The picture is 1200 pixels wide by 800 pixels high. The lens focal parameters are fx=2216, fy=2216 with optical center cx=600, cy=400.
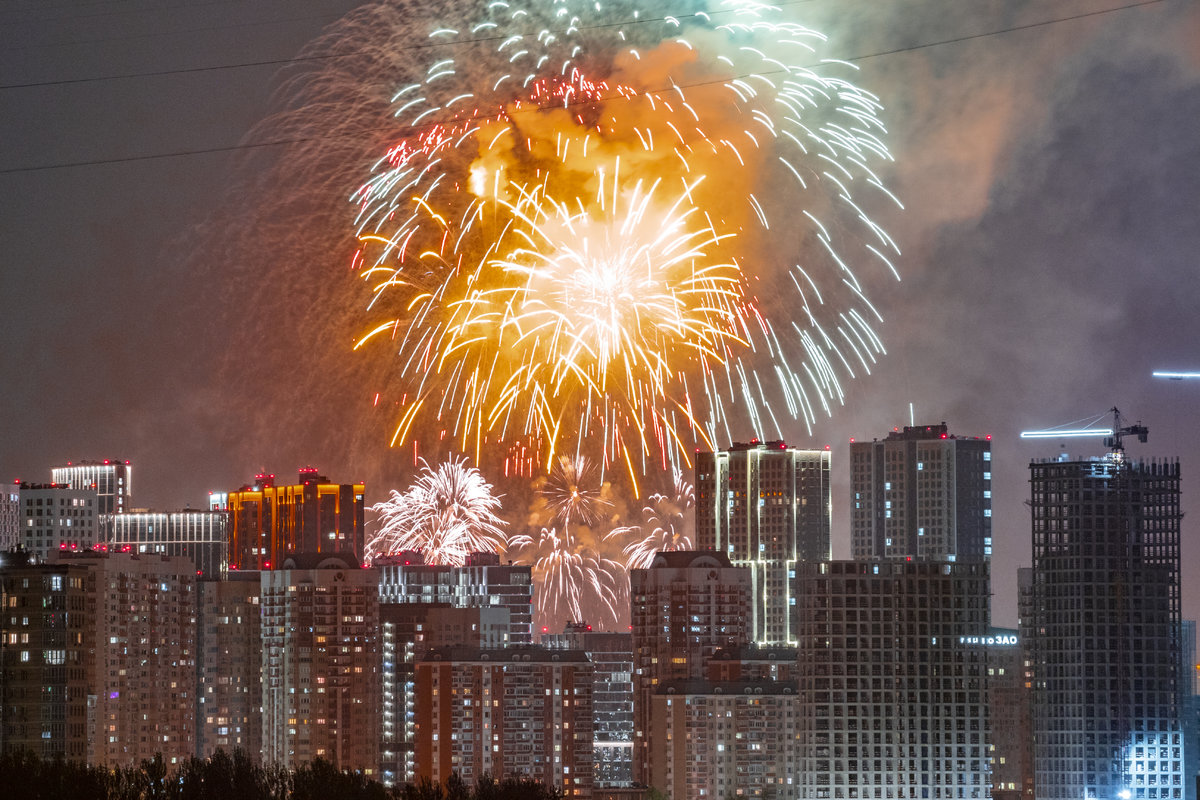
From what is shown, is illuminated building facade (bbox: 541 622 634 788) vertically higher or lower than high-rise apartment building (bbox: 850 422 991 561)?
lower

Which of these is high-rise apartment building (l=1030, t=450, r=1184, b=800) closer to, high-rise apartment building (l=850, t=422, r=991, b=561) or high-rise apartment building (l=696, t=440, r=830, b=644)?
high-rise apartment building (l=850, t=422, r=991, b=561)

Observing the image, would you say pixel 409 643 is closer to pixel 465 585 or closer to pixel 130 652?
pixel 465 585

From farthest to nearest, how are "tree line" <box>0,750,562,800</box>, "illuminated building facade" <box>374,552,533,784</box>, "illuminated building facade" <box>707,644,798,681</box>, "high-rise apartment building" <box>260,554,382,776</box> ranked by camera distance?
1. "illuminated building facade" <box>374,552,533,784</box>
2. "illuminated building facade" <box>707,644,798,681</box>
3. "high-rise apartment building" <box>260,554,382,776</box>
4. "tree line" <box>0,750,562,800</box>

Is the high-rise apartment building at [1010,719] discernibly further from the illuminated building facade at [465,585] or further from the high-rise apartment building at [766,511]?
the illuminated building facade at [465,585]

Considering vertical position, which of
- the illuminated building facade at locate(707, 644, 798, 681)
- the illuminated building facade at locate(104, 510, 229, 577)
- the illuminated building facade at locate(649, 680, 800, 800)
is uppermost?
the illuminated building facade at locate(104, 510, 229, 577)

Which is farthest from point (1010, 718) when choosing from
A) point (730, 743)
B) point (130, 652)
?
point (130, 652)

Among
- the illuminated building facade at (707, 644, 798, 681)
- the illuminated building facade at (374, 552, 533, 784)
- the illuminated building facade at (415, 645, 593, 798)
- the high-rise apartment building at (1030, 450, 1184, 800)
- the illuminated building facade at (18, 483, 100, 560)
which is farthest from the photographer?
the illuminated building facade at (18, 483, 100, 560)

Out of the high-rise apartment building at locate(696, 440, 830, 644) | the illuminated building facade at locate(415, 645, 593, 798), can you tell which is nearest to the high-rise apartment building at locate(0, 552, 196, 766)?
the illuminated building facade at locate(415, 645, 593, 798)
